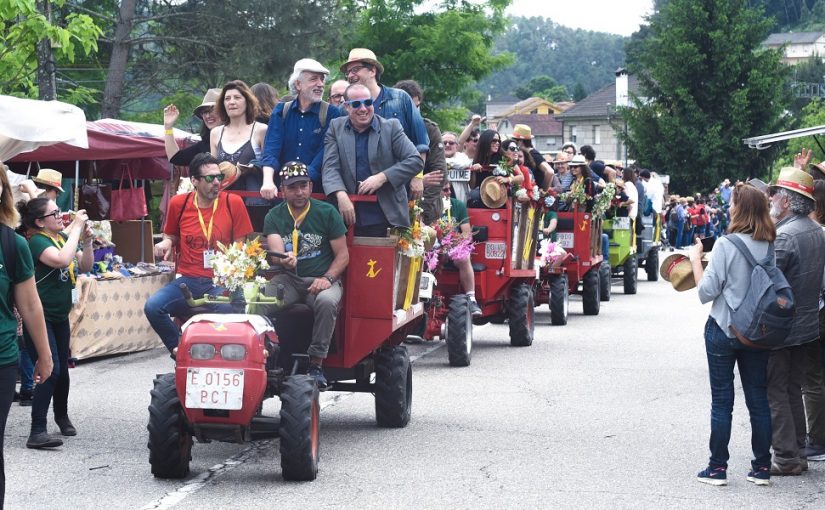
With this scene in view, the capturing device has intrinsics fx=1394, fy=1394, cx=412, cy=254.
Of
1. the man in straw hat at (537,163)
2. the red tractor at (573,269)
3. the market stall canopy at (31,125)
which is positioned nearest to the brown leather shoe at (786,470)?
the market stall canopy at (31,125)

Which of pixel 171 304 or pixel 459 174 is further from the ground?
pixel 459 174

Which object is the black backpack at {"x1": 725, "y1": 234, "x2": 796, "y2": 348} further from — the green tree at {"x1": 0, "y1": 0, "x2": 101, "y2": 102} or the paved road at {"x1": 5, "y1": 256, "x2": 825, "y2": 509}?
the green tree at {"x1": 0, "y1": 0, "x2": 101, "y2": 102}

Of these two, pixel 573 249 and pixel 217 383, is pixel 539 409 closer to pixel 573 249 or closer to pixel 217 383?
pixel 217 383

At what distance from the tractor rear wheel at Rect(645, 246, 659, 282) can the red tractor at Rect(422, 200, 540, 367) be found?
12401 mm

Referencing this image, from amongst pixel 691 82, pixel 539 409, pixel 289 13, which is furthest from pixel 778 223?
pixel 691 82

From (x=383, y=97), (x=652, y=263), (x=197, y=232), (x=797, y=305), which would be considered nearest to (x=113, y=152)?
(x=383, y=97)

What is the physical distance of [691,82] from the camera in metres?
67.9

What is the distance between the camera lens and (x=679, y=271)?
338 inches

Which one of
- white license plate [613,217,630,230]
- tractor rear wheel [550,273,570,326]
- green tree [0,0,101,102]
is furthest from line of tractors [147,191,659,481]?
white license plate [613,217,630,230]

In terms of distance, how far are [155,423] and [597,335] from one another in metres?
10.2

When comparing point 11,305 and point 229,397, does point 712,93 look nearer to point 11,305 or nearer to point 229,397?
point 229,397

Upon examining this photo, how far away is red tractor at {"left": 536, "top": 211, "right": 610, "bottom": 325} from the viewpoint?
18.6 meters

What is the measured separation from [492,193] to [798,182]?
22.6ft

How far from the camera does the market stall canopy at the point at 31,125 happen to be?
13.1m
